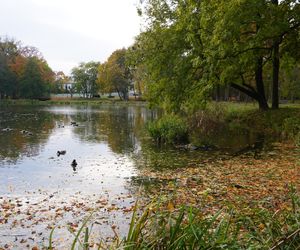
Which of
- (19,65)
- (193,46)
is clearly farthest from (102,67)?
(193,46)

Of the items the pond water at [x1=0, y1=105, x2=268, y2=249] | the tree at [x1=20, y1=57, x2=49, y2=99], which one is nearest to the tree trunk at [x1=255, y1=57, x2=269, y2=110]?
the pond water at [x1=0, y1=105, x2=268, y2=249]

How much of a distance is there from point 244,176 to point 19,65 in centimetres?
8437

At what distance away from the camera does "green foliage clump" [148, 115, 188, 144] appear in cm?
2058

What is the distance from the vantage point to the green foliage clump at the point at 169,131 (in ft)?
67.5

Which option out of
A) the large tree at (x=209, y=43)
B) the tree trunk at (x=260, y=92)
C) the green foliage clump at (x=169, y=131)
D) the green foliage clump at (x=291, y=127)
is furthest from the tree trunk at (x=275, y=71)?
the green foliage clump at (x=169, y=131)

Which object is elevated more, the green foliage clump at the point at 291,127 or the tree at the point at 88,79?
the tree at the point at 88,79

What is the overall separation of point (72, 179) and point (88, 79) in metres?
101

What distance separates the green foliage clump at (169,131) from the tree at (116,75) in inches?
2767

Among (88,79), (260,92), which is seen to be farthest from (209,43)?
(88,79)

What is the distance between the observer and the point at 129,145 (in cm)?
2122

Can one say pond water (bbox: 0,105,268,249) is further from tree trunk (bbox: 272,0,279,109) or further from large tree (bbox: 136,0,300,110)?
tree trunk (bbox: 272,0,279,109)

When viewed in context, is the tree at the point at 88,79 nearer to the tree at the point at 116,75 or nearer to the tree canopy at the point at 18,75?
the tree at the point at 116,75

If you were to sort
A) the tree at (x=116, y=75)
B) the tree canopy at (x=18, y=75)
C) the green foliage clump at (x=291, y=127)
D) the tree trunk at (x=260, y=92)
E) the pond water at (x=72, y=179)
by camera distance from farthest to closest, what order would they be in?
the tree at (x=116, y=75) → the tree canopy at (x=18, y=75) → the tree trunk at (x=260, y=92) → the green foliage clump at (x=291, y=127) → the pond water at (x=72, y=179)

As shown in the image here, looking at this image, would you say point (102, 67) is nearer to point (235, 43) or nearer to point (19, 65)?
point (19, 65)
